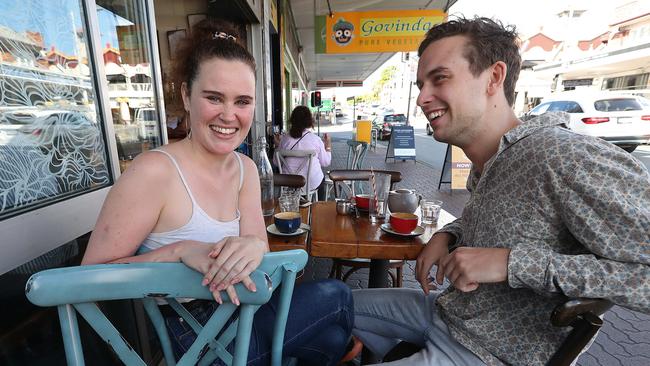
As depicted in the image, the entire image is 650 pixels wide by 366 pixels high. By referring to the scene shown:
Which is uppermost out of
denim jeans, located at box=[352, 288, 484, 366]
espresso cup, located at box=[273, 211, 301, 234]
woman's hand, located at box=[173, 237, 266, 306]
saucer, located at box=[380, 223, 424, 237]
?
woman's hand, located at box=[173, 237, 266, 306]

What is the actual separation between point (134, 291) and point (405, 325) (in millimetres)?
1065

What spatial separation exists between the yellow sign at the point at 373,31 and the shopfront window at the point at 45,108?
5.64 meters

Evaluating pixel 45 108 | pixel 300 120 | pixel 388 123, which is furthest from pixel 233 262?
pixel 388 123

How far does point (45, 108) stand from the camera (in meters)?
1.16

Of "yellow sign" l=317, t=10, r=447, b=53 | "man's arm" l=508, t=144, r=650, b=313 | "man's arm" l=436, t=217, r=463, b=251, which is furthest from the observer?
"yellow sign" l=317, t=10, r=447, b=53

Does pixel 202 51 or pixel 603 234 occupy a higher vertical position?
pixel 202 51

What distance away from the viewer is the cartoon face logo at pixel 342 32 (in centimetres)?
629

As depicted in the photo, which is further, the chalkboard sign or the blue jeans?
the chalkboard sign

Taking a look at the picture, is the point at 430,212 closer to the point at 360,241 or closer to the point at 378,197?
the point at 378,197

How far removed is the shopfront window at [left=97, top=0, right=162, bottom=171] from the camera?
1.54 metres

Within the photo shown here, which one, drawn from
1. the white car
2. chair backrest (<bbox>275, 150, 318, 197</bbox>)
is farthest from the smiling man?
the white car

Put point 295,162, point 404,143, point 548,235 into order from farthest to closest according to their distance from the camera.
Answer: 1. point 404,143
2. point 295,162
3. point 548,235

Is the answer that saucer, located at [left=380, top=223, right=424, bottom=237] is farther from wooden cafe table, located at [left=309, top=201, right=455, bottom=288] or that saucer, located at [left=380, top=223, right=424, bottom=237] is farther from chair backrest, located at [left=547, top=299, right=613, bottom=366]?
chair backrest, located at [left=547, top=299, right=613, bottom=366]

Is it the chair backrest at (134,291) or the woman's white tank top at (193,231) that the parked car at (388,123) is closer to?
the woman's white tank top at (193,231)
